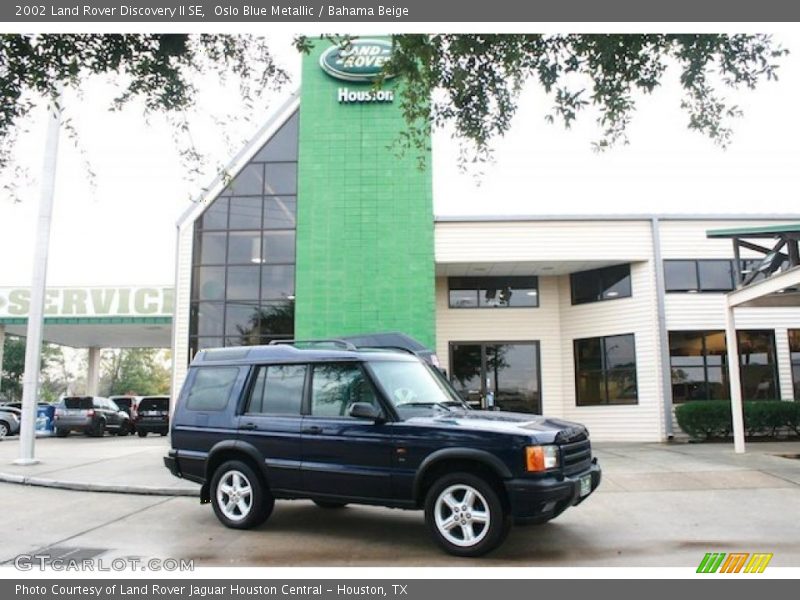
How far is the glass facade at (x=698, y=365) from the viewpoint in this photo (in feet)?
56.9

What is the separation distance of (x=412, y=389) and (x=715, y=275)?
14.0 m

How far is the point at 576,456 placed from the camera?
607 cm

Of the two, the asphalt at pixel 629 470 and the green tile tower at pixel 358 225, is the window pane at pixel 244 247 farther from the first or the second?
the asphalt at pixel 629 470

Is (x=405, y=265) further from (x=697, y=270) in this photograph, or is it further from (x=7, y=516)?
(x=7, y=516)

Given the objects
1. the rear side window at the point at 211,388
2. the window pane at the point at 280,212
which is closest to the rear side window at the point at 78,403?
the window pane at the point at 280,212

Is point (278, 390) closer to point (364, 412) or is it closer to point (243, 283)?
point (364, 412)

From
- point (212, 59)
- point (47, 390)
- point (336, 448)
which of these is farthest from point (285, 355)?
point (47, 390)

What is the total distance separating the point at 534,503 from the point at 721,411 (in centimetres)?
1290

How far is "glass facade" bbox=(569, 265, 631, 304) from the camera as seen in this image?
18.1m

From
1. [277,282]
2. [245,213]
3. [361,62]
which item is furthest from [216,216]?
[361,62]

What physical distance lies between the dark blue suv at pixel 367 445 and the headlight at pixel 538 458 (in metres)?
0.01

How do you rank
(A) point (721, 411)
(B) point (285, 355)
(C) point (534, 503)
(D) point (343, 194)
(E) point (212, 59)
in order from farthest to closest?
(D) point (343, 194)
(A) point (721, 411)
(E) point (212, 59)
(B) point (285, 355)
(C) point (534, 503)

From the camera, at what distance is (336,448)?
253 inches

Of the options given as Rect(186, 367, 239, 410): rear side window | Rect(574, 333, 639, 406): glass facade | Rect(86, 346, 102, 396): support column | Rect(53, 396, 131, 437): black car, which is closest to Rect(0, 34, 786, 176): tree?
Rect(186, 367, 239, 410): rear side window
